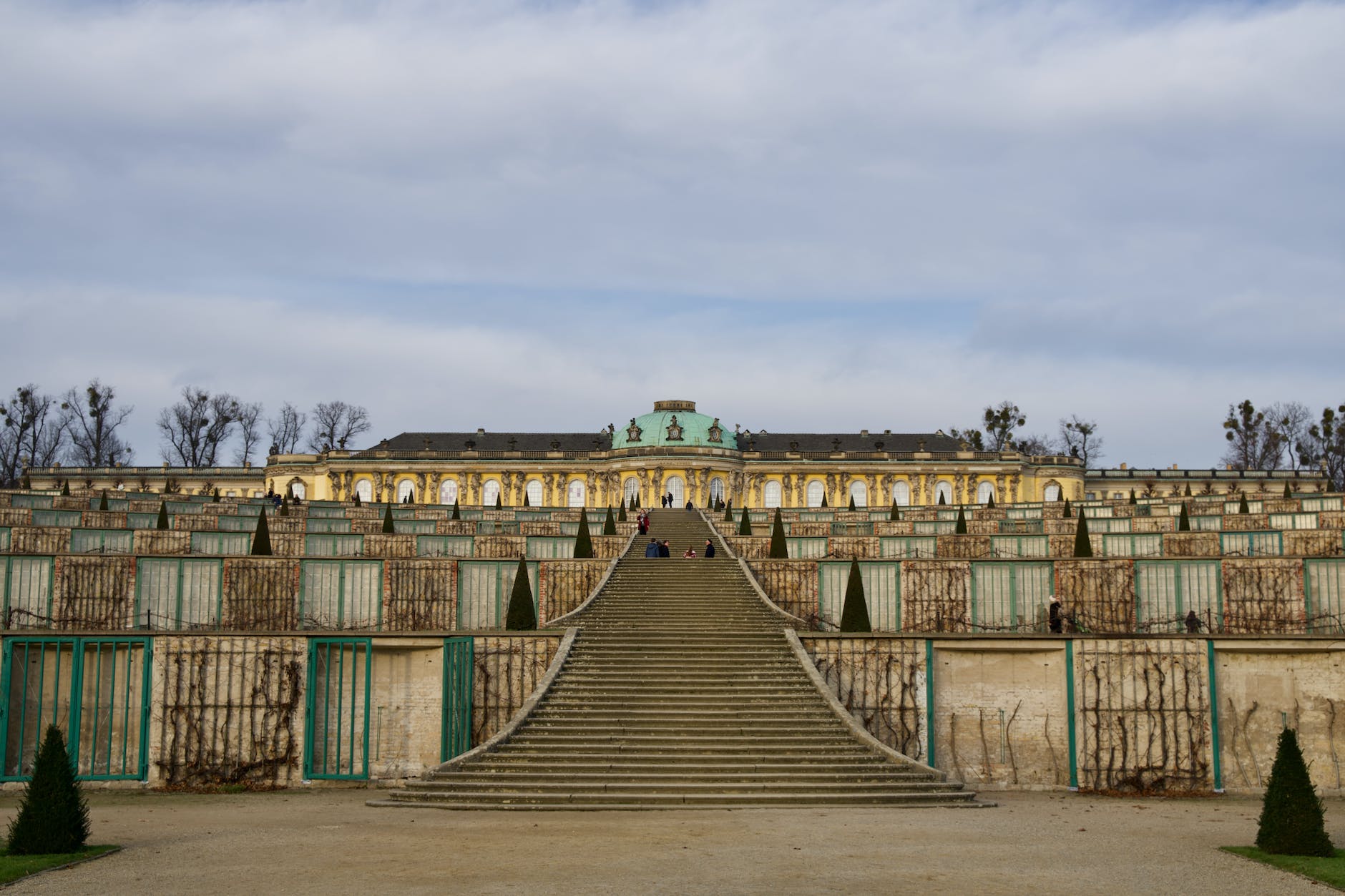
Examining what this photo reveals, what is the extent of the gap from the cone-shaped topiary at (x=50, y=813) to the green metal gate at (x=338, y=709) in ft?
22.1

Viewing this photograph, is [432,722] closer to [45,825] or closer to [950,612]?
[45,825]

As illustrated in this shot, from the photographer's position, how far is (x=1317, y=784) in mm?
21094

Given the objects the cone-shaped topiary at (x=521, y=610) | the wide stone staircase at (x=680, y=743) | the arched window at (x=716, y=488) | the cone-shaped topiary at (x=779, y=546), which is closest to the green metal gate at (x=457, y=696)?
the wide stone staircase at (x=680, y=743)

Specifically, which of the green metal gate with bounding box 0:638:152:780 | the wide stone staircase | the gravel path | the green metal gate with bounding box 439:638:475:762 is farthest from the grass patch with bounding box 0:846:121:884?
the green metal gate with bounding box 439:638:475:762

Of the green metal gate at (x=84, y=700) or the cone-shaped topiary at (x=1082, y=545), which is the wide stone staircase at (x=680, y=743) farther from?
the cone-shaped topiary at (x=1082, y=545)

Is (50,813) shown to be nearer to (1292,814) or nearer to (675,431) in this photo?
(1292,814)

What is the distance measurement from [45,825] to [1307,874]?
12.7 m

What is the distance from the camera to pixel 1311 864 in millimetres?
13812

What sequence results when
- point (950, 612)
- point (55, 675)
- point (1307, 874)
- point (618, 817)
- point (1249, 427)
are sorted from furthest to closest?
A: point (1249, 427) → point (950, 612) → point (55, 675) → point (618, 817) → point (1307, 874)

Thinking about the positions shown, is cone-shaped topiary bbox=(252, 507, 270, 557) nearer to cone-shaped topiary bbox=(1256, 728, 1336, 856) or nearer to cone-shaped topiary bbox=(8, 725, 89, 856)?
cone-shaped topiary bbox=(8, 725, 89, 856)

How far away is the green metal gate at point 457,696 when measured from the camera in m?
21.6

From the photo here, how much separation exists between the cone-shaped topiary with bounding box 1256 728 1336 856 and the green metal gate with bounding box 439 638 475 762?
1203 centimetres

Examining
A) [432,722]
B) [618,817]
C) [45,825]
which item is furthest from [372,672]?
[45,825]

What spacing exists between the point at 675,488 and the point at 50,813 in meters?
75.5
